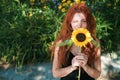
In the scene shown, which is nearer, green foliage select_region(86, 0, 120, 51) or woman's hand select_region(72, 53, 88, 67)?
woman's hand select_region(72, 53, 88, 67)

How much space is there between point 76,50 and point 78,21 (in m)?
0.29

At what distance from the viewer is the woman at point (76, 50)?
288 cm

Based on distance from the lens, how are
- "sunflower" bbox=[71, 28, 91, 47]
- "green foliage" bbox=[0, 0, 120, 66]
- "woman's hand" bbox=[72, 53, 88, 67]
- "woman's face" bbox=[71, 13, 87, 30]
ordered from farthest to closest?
"green foliage" bbox=[0, 0, 120, 66], "woman's face" bbox=[71, 13, 87, 30], "woman's hand" bbox=[72, 53, 88, 67], "sunflower" bbox=[71, 28, 91, 47]

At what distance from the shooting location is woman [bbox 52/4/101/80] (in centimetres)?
288

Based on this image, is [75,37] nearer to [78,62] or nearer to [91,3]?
[78,62]

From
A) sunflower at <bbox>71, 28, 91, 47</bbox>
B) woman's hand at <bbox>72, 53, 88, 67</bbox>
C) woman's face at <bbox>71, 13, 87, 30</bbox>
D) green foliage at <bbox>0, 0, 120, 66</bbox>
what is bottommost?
green foliage at <bbox>0, 0, 120, 66</bbox>

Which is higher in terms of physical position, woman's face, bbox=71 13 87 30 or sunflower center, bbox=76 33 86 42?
woman's face, bbox=71 13 87 30

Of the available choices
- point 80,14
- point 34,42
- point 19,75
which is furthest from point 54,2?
point 80,14

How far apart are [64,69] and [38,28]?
276 centimetres

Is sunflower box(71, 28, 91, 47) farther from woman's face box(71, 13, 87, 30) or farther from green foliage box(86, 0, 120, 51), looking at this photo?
green foliage box(86, 0, 120, 51)

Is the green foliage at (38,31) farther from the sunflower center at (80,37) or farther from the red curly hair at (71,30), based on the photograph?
the sunflower center at (80,37)

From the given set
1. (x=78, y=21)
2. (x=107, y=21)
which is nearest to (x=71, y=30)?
(x=78, y=21)

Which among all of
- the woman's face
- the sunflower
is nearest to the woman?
the woman's face

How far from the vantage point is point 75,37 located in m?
2.49
